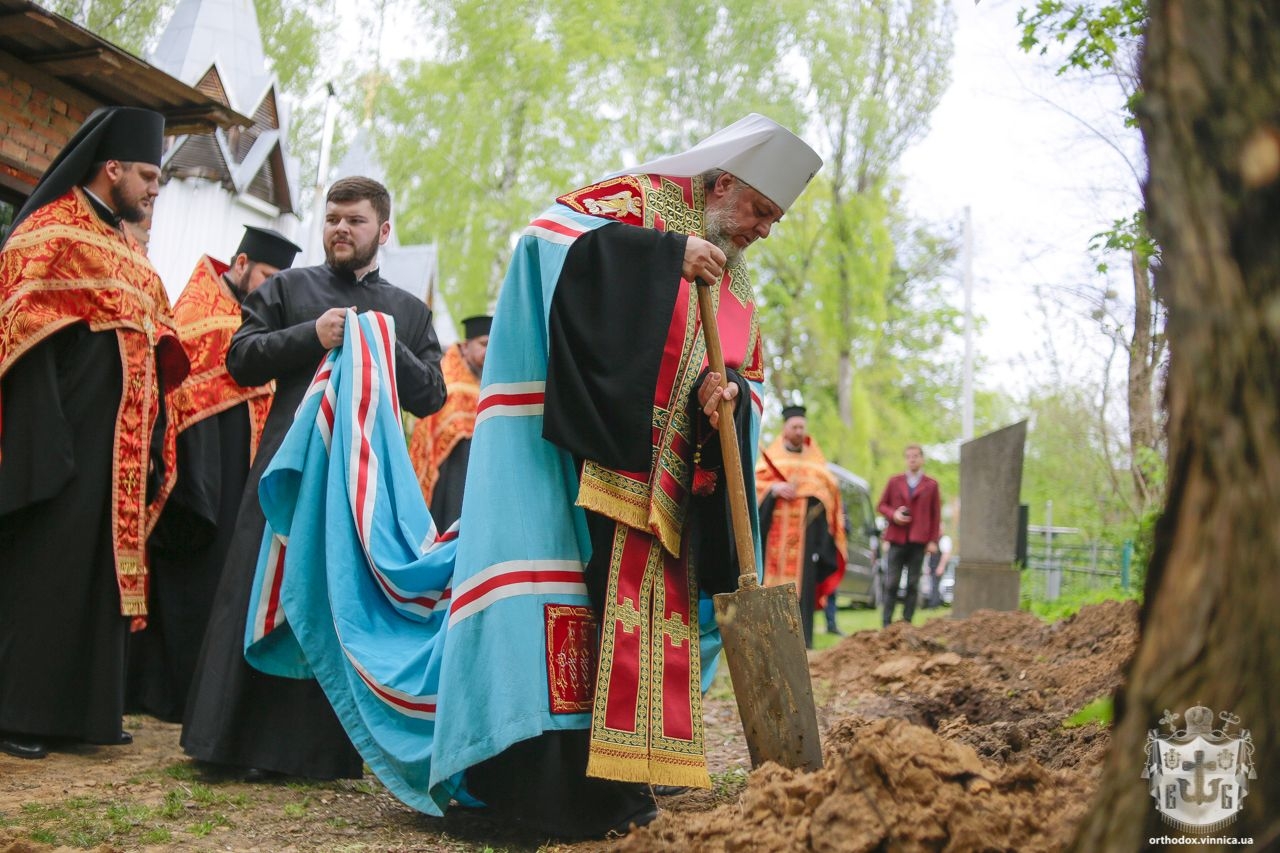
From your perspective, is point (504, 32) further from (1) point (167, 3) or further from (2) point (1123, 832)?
(2) point (1123, 832)

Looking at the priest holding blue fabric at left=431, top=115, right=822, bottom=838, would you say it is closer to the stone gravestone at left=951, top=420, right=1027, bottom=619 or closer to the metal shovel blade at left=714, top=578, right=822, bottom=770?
the metal shovel blade at left=714, top=578, right=822, bottom=770

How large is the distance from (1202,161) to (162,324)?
4599 millimetres

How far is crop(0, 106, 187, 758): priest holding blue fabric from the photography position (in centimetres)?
460

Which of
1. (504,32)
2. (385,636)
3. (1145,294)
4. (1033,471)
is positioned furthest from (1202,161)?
(1033,471)

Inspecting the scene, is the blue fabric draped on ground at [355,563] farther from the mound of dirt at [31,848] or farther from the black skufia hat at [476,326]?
the black skufia hat at [476,326]

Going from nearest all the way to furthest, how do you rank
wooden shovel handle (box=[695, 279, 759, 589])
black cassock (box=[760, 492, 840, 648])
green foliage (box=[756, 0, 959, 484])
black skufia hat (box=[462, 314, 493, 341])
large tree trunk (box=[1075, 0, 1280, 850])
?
large tree trunk (box=[1075, 0, 1280, 850]) < wooden shovel handle (box=[695, 279, 759, 589]) < black skufia hat (box=[462, 314, 493, 341]) < black cassock (box=[760, 492, 840, 648]) < green foliage (box=[756, 0, 959, 484])

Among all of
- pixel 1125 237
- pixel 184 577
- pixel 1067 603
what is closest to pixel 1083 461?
pixel 1067 603

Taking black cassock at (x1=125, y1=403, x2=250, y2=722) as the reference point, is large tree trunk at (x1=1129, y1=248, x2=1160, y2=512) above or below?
above

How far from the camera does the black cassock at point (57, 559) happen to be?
4.57 meters

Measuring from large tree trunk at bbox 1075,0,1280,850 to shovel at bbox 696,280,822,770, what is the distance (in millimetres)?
1660

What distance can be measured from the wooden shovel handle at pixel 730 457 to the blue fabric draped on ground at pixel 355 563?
104cm

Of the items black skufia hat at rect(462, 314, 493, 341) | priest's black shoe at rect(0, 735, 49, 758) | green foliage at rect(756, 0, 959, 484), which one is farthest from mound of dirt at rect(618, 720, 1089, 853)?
green foliage at rect(756, 0, 959, 484)

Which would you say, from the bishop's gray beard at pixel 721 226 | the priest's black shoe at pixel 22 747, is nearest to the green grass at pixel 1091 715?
the bishop's gray beard at pixel 721 226

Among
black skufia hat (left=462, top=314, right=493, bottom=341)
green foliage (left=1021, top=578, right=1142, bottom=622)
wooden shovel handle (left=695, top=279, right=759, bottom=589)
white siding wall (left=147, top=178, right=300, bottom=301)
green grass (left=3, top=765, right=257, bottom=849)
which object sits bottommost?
green grass (left=3, top=765, right=257, bottom=849)
